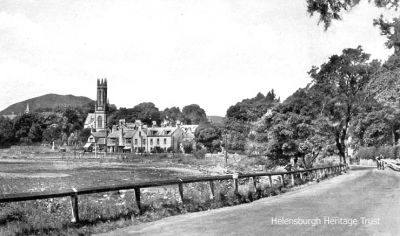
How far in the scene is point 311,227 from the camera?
11812 mm

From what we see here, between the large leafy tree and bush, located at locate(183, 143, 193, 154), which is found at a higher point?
the large leafy tree

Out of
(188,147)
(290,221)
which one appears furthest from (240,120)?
(290,221)

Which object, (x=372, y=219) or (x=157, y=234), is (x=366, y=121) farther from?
(x=157, y=234)

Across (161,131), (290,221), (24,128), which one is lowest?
(290,221)

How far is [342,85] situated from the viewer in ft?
195

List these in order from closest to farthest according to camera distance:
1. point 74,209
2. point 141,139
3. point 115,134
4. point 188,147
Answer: point 74,209 → point 188,147 → point 141,139 → point 115,134

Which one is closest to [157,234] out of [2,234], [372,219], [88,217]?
[88,217]

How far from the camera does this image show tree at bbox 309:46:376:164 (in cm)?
5806

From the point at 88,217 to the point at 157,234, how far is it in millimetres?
2480

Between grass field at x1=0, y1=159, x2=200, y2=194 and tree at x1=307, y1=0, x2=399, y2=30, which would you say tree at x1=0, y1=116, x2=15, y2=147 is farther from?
tree at x1=307, y1=0, x2=399, y2=30

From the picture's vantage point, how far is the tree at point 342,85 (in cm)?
5806

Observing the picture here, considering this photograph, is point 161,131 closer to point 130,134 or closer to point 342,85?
point 130,134

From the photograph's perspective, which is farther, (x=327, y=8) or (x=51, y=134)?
(x=51, y=134)

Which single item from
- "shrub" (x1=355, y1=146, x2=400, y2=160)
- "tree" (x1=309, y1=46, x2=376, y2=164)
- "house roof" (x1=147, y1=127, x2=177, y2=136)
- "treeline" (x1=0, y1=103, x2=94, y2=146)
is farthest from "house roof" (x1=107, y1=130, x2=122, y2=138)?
"tree" (x1=309, y1=46, x2=376, y2=164)
